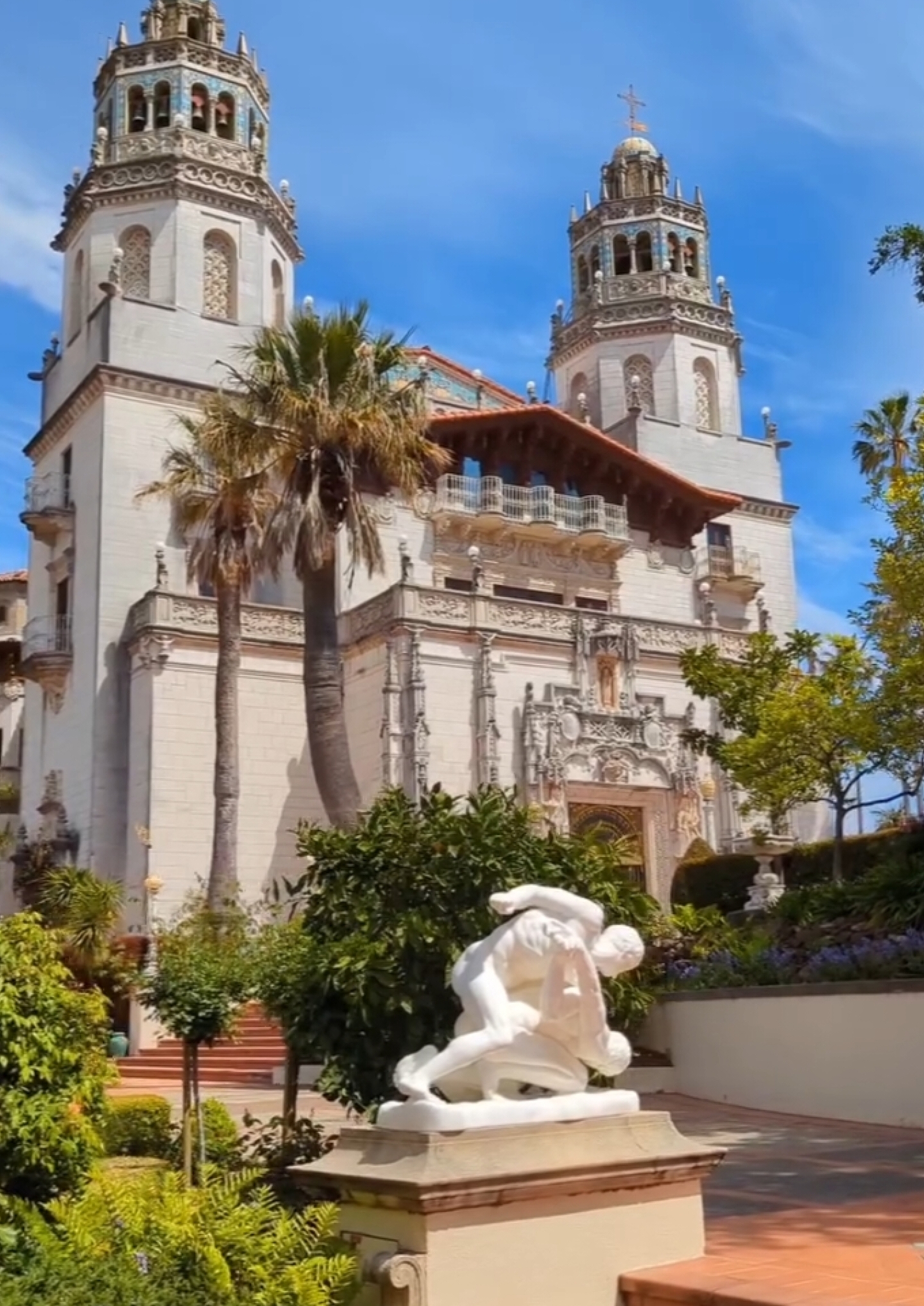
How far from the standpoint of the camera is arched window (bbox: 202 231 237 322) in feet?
127

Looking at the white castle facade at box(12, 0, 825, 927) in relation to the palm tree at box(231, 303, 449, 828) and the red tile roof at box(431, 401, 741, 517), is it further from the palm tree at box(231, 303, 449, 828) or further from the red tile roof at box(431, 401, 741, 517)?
the palm tree at box(231, 303, 449, 828)

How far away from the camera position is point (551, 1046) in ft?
22.6

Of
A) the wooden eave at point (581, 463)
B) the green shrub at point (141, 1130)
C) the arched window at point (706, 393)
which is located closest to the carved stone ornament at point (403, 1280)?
the green shrub at point (141, 1130)

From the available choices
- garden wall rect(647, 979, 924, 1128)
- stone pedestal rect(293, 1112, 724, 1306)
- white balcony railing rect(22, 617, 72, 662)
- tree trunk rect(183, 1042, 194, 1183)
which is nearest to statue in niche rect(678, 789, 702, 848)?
garden wall rect(647, 979, 924, 1128)

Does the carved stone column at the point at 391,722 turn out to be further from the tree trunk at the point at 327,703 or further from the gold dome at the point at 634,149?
the gold dome at the point at 634,149

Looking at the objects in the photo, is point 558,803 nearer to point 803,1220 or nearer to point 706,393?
point 706,393

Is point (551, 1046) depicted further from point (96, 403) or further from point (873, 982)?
point (96, 403)

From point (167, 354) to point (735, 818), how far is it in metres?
19.8

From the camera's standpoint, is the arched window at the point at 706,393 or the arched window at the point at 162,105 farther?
the arched window at the point at 706,393

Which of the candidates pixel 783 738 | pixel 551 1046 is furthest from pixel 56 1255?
pixel 783 738

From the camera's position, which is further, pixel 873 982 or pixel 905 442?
pixel 905 442

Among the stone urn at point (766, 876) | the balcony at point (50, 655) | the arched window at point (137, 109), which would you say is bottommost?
the stone urn at point (766, 876)

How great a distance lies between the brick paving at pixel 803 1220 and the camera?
251 inches

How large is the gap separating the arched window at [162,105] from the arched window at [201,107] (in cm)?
75
